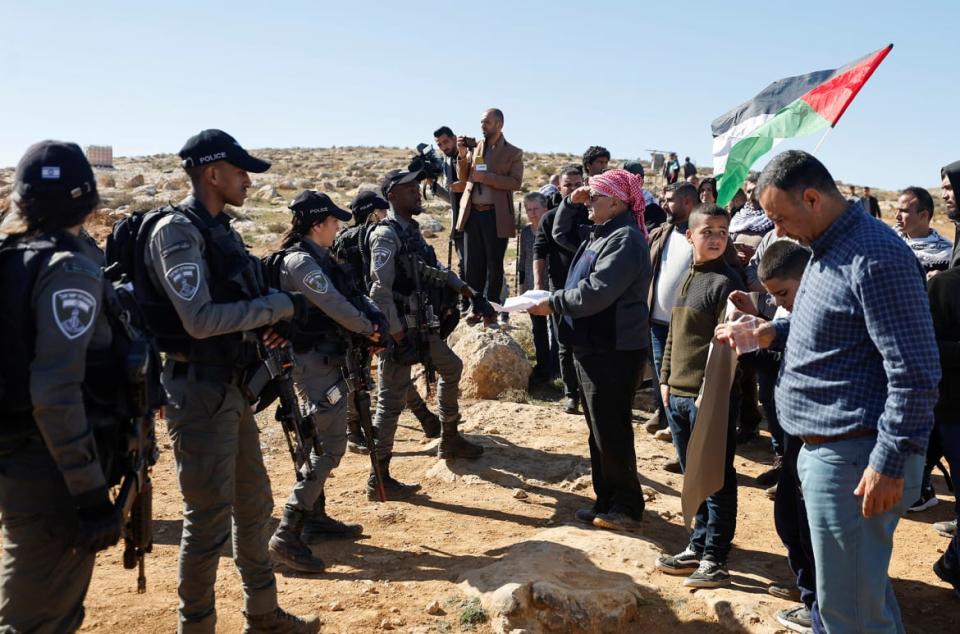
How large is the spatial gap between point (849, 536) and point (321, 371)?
3.33 m

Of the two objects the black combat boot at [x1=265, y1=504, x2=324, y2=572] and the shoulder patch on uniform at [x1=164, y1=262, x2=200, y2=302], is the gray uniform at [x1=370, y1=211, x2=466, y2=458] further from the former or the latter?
the shoulder patch on uniform at [x1=164, y1=262, x2=200, y2=302]

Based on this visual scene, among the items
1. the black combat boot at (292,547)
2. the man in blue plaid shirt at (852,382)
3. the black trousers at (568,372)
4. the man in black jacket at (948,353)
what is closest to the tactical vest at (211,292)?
the black combat boot at (292,547)

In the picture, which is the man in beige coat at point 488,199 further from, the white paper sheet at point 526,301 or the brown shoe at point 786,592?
the brown shoe at point 786,592

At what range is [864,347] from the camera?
284 centimetres

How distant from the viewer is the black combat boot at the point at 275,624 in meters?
4.00

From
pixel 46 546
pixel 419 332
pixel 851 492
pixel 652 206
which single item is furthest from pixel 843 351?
pixel 652 206

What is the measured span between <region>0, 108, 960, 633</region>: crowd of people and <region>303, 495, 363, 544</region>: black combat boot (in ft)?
0.04

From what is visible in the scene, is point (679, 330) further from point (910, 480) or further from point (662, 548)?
point (910, 480)

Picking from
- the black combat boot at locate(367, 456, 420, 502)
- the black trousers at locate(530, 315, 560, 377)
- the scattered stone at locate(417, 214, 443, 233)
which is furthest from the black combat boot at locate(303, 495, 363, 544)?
the scattered stone at locate(417, 214, 443, 233)

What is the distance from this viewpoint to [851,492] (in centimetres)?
290

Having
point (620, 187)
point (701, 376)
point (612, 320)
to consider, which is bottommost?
point (701, 376)

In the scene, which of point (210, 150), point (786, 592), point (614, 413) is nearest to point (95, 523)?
point (210, 150)

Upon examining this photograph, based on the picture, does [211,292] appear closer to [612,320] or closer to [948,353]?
[612,320]

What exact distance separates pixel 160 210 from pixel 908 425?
10.2ft
